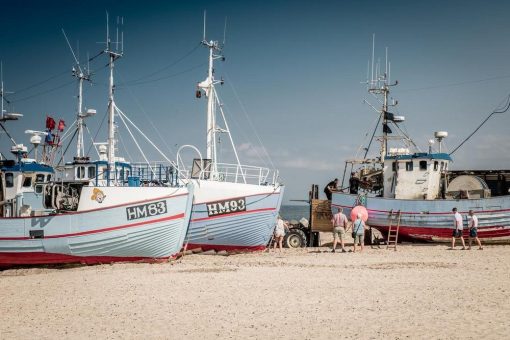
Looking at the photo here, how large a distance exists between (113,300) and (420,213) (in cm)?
1645

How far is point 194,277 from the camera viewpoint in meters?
14.0

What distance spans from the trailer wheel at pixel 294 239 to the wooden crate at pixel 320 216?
0.84 meters

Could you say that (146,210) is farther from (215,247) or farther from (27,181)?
(27,181)

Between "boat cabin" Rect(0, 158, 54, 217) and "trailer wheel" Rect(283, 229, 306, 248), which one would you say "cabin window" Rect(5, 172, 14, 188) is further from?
"trailer wheel" Rect(283, 229, 306, 248)

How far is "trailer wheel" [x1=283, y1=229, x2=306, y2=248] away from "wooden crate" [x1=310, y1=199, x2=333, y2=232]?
0.84 metres

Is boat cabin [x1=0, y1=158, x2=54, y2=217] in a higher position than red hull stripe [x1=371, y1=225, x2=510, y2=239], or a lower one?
higher

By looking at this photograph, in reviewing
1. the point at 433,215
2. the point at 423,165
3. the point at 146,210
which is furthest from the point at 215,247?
the point at 423,165

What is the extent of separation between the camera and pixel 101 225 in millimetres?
16859

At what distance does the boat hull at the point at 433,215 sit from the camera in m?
22.0

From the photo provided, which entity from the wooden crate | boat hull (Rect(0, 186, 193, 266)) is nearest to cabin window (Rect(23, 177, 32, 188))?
boat hull (Rect(0, 186, 193, 266))

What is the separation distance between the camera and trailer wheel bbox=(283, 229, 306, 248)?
23734 millimetres

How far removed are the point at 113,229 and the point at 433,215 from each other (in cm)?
1475

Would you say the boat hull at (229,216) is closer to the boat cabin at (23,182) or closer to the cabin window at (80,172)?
the cabin window at (80,172)

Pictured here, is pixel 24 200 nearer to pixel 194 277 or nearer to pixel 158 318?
pixel 194 277
